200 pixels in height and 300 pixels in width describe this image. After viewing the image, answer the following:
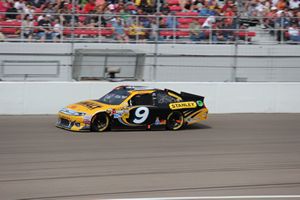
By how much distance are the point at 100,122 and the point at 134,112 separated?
894 mm

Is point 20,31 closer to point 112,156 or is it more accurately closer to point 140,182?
point 112,156

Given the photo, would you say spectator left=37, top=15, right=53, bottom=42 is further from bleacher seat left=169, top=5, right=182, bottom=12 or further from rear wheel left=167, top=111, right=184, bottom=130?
rear wheel left=167, top=111, right=184, bottom=130

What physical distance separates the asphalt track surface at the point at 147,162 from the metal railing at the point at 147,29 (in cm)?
338

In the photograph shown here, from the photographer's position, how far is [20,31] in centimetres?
1853

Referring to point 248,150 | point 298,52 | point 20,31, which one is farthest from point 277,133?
point 20,31

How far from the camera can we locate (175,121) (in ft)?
51.1

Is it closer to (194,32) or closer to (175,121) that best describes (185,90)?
(194,32)

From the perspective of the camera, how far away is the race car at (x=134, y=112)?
47.7 feet

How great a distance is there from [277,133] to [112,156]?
550 centimetres

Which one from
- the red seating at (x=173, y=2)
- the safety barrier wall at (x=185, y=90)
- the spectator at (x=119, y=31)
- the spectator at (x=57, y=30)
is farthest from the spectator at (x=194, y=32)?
the spectator at (x=57, y=30)

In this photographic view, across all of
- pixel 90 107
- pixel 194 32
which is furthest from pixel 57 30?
pixel 90 107

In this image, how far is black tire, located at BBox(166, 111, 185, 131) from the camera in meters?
15.5

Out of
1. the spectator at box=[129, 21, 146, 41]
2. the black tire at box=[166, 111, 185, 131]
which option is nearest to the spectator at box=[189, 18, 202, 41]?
the spectator at box=[129, 21, 146, 41]

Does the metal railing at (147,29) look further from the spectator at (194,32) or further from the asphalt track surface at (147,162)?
the asphalt track surface at (147,162)
